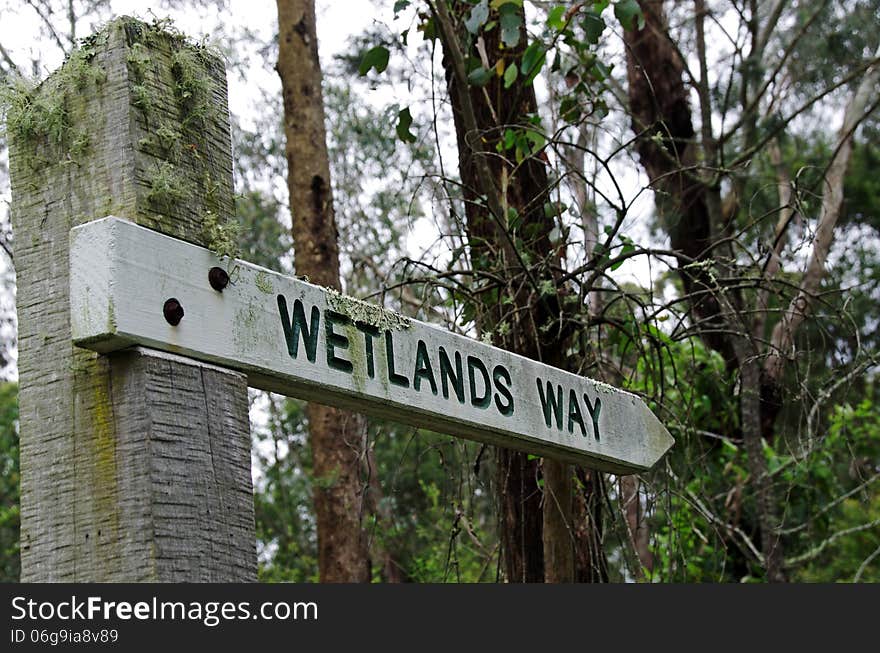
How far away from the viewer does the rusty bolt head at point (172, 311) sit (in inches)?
55.9

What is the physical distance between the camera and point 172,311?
1.43 m

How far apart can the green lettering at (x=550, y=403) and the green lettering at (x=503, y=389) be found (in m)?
0.11

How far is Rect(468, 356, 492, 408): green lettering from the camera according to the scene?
199 centimetres

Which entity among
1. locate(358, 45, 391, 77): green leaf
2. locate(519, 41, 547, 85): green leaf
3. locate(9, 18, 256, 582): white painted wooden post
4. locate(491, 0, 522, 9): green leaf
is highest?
locate(491, 0, 522, 9): green leaf

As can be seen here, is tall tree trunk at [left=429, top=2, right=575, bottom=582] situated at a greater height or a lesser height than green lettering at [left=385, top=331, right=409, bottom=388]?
greater

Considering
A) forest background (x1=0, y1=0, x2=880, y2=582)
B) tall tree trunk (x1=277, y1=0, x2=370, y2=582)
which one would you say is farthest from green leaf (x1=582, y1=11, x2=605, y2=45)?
tall tree trunk (x1=277, y1=0, x2=370, y2=582)

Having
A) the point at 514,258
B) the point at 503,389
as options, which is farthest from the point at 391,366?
the point at 514,258

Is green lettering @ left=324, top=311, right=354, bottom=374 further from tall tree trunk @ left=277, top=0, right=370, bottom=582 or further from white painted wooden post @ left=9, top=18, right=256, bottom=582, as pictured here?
tall tree trunk @ left=277, top=0, right=370, bottom=582

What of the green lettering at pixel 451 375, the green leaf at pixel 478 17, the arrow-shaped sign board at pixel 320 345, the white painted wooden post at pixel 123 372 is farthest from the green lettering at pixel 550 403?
the green leaf at pixel 478 17

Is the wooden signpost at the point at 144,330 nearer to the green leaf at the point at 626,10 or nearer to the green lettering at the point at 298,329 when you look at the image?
the green lettering at the point at 298,329

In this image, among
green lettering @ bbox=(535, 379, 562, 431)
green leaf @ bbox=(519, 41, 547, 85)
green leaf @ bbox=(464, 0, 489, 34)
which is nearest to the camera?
green lettering @ bbox=(535, 379, 562, 431)

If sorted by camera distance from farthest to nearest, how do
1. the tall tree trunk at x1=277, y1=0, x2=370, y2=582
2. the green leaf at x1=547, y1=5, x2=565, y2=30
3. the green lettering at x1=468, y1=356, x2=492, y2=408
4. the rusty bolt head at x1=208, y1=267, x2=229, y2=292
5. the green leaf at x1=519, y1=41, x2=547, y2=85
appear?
the tall tree trunk at x1=277, y1=0, x2=370, y2=582 → the green leaf at x1=547, y1=5, x2=565, y2=30 → the green leaf at x1=519, y1=41, x2=547, y2=85 → the green lettering at x1=468, y1=356, x2=492, y2=408 → the rusty bolt head at x1=208, y1=267, x2=229, y2=292

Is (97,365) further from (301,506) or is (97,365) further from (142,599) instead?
(301,506)

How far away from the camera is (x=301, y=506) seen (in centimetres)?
1504
